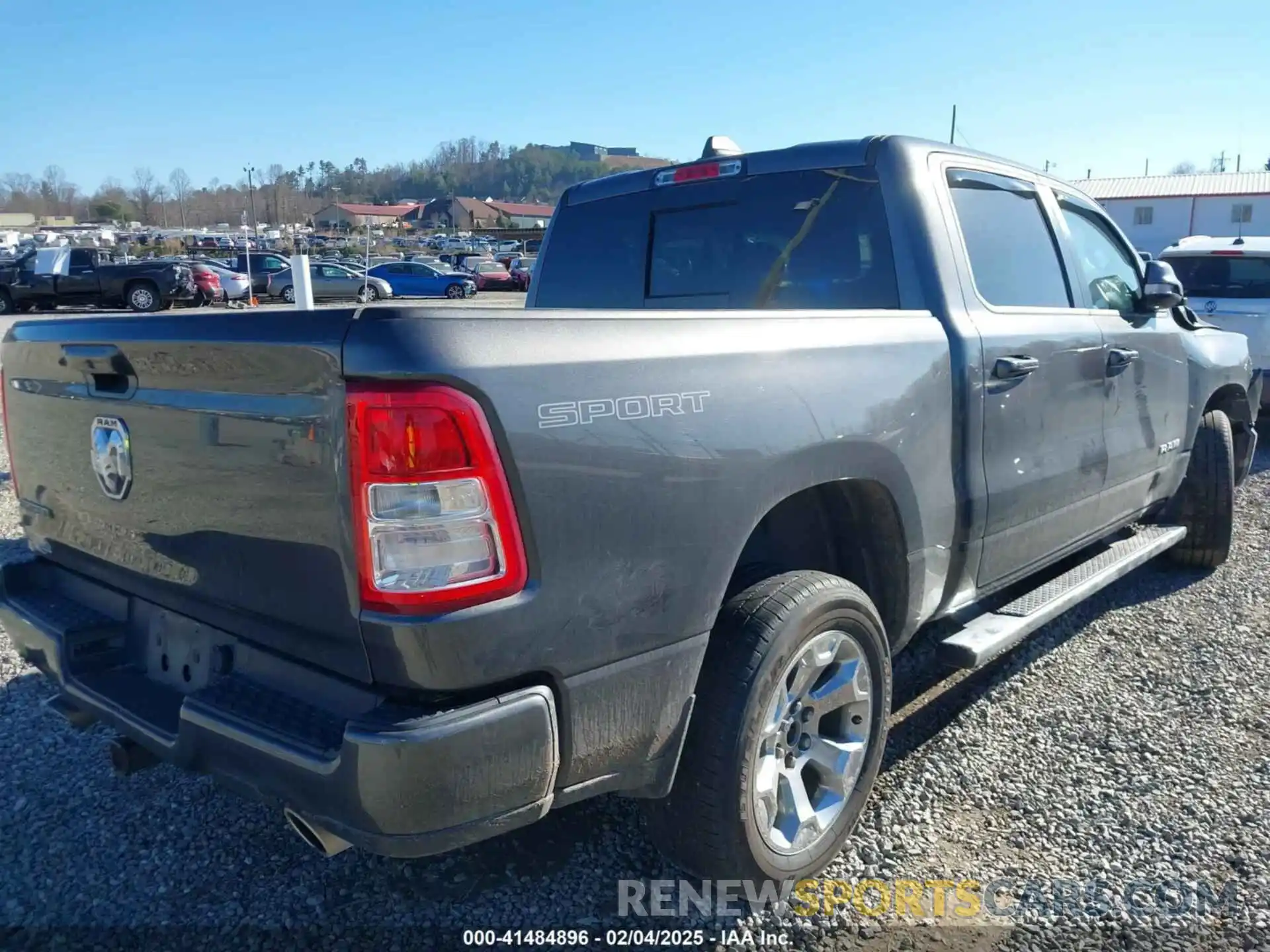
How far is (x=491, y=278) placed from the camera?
42.3m

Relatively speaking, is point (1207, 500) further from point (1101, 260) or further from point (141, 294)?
point (141, 294)

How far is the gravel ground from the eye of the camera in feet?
8.48

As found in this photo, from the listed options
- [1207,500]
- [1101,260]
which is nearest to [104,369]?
[1101,260]

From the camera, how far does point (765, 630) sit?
2.42m

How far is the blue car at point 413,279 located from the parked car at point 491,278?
15.5ft

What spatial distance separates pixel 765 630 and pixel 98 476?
172 centimetres

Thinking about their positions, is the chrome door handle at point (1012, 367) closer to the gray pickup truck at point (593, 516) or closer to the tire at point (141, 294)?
the gray pickup truck at point (593, 516)

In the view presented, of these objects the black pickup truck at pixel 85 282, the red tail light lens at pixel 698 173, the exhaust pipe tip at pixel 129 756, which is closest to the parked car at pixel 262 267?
the black pickup truck at pixel 85 282

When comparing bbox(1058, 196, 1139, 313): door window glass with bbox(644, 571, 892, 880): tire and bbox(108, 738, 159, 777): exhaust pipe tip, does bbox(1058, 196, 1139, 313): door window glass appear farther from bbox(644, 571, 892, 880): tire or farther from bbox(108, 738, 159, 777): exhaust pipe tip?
bbox(108, 738, 159, 777): exhaust pipe tip

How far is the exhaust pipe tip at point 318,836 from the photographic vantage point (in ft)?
6.60

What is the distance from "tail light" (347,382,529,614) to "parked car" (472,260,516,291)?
40.2m

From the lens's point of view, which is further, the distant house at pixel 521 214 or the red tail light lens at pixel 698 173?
the distant house at pixel 521 214

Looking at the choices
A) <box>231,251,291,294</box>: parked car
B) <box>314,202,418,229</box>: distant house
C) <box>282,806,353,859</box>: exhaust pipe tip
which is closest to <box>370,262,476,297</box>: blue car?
<box>231,251,291,294</box>: parked car

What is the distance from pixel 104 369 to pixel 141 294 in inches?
1013
